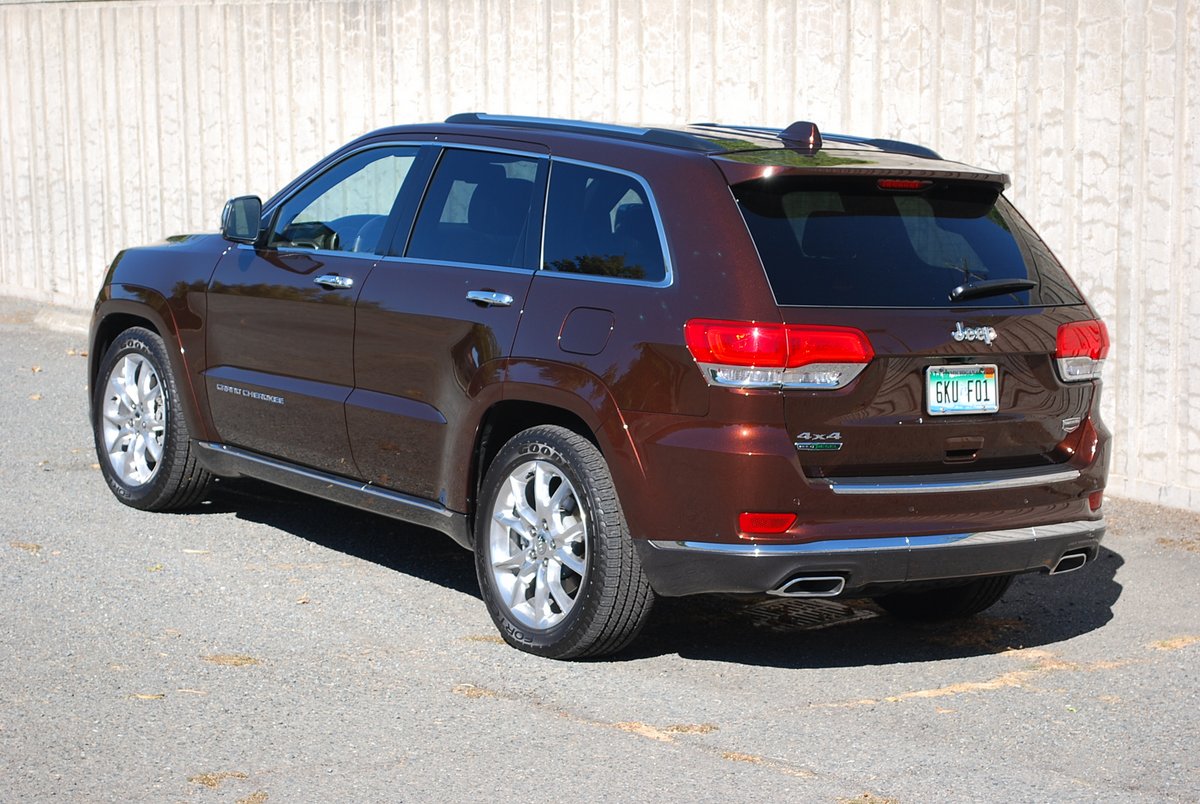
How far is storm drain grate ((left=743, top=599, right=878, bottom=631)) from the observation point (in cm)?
673

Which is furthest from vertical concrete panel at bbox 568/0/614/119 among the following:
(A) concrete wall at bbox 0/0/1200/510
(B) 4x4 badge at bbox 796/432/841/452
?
(B) 4x4 badge at bbox 796/432/841/452

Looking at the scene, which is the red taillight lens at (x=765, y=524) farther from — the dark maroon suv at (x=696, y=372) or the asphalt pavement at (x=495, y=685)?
the asphalt pavement at (x=495, y=685)

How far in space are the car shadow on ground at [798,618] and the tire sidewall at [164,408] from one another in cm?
32

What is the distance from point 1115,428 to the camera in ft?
29.5

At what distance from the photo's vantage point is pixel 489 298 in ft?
20.4

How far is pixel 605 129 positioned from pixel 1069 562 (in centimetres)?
227

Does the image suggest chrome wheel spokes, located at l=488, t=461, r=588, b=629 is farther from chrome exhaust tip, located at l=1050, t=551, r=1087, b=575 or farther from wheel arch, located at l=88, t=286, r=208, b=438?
wheel arch, located at l=88, t=286, r=208, b=438

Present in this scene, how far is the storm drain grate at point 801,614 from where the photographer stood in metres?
6.73

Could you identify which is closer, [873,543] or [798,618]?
[873,543]

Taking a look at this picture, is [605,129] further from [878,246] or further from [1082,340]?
[1082,340]

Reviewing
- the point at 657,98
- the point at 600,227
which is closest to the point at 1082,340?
the point at 600,227

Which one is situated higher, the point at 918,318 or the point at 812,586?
the point at 918,318

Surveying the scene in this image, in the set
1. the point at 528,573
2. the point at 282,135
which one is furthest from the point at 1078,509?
the point at 282,135

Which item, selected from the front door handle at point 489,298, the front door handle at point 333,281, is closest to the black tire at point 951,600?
the front door handle at point 489,298
